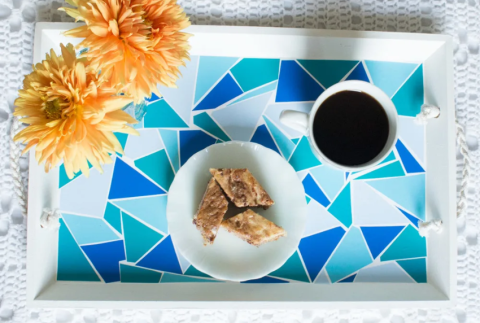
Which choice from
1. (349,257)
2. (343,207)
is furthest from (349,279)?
(343,207)

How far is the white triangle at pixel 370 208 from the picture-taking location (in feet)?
2.79

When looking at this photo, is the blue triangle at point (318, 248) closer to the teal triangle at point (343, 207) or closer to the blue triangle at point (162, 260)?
the teal triangle at point (343, 207)

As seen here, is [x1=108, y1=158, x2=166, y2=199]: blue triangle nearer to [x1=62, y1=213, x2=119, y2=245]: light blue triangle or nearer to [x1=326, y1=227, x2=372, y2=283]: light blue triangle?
[x1=62, y1=213, x2=119, y2=245]: light blue triangle

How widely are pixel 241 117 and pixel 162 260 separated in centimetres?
33

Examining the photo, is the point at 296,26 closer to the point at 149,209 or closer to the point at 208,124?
the point at 208,124

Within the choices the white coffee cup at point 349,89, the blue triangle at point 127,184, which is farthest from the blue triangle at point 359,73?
the blue triangle at point 127,184

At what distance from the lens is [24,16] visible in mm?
875

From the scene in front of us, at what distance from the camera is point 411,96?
87cm

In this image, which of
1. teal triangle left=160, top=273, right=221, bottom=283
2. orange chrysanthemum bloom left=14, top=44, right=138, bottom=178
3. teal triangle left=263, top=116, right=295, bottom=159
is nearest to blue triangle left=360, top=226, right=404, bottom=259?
teal triangle left=263, top=116, right=295, bottom=159

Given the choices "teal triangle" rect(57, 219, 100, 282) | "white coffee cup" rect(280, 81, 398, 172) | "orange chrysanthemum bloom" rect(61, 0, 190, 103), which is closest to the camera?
"orange chrysanthemum bloom" rect(61, 0, 190, 103)

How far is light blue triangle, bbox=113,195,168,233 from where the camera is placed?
836 millimetres

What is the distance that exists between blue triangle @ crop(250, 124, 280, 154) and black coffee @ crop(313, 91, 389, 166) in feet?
0.43

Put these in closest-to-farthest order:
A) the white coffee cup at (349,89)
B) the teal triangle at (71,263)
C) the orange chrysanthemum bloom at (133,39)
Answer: the orange chrysanthemum bloom at (133,39) → the white coffee cup at (349,89) → the teal triangle at (71,263)

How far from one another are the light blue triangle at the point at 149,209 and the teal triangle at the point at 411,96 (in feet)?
1.73
